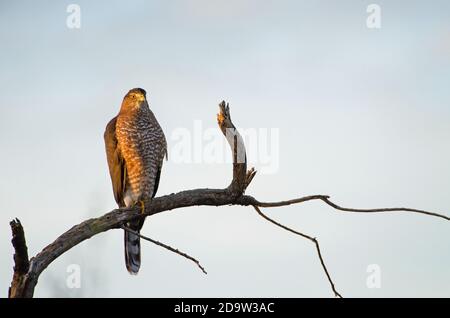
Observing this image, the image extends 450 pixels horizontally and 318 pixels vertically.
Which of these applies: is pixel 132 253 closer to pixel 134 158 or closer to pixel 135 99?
pixel 134 158

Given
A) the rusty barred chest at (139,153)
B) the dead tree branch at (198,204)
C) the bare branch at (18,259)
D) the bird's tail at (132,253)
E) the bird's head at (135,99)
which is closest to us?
the bare branch at (18,259)

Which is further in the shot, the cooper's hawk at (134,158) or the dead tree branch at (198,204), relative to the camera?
the cooper's hawk at (134,158)

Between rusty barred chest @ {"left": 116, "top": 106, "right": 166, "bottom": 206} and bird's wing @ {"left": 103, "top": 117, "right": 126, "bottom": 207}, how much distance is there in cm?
5

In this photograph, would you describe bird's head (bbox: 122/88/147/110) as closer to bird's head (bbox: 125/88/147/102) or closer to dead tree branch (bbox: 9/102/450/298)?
bird's head (bbox: 125/88/147/102)

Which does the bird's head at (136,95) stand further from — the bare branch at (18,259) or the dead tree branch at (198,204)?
the bare branch at (18,259)

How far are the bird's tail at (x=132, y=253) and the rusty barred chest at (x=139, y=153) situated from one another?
0.46 m

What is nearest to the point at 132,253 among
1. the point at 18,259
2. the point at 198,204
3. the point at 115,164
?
the point at 115,164

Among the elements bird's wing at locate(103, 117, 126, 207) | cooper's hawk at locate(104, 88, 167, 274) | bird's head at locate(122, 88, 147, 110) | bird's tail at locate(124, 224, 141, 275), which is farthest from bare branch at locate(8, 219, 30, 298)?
bird's head at locate(122, 88, 147, 110)

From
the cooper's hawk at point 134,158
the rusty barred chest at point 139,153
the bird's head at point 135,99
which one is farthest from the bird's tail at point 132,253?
the bird's head at point 135,99

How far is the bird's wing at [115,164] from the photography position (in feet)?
27.3

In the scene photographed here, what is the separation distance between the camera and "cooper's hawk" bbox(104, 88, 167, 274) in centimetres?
829

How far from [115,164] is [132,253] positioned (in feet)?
3.67
